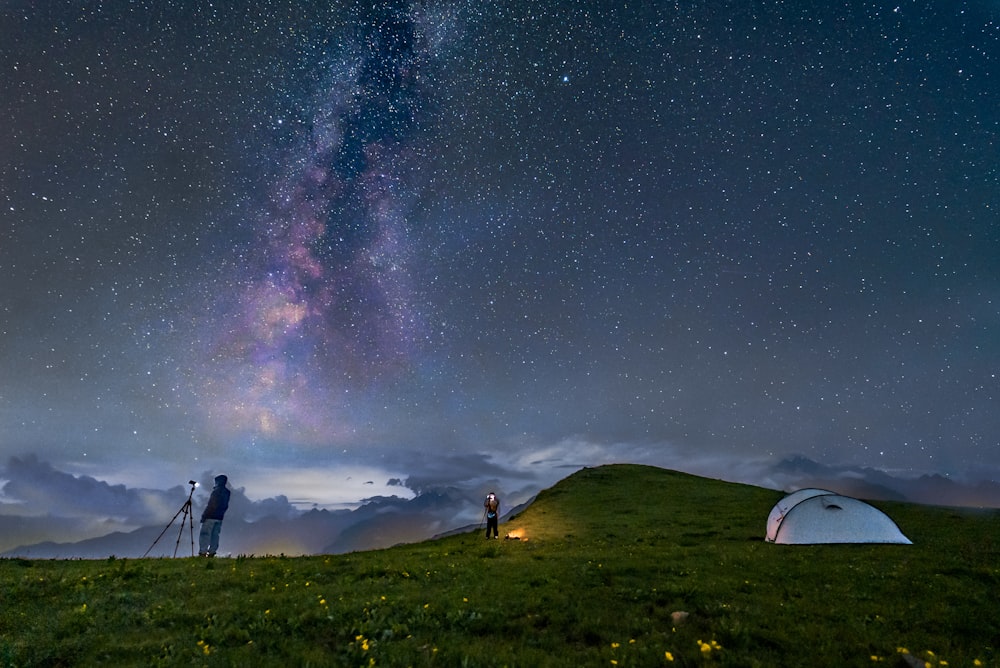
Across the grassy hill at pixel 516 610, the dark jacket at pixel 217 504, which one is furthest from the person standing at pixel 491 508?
the dark jacket at pixel 217 504

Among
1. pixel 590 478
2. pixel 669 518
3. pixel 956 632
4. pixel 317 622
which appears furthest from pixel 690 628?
pixel 590 478

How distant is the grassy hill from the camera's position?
378 inches

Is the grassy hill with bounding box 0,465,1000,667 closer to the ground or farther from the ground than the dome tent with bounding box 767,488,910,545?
closer to the ground

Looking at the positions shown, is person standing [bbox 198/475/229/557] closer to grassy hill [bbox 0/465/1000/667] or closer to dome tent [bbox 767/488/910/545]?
grassy hill [bbox 0/465/1000/667]

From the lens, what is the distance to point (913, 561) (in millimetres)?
19672

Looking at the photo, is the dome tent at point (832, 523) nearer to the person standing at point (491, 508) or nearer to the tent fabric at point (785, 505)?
the tent fabric at point (785, 505)

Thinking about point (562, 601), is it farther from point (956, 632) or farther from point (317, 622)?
point (956, 632)

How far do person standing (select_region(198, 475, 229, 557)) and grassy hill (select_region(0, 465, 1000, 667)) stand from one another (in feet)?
17.3

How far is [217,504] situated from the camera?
27203mm

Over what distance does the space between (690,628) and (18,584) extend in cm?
1893

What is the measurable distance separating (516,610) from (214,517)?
70.1 feet

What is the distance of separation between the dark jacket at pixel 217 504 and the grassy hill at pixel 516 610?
19.8 feet

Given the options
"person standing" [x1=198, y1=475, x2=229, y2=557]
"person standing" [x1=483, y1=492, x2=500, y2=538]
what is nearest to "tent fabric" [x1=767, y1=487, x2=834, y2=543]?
"person standing" [x1=483, y1=492, x2=500, y2=538]

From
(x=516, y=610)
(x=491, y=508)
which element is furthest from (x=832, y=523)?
(x=516, y=610)
